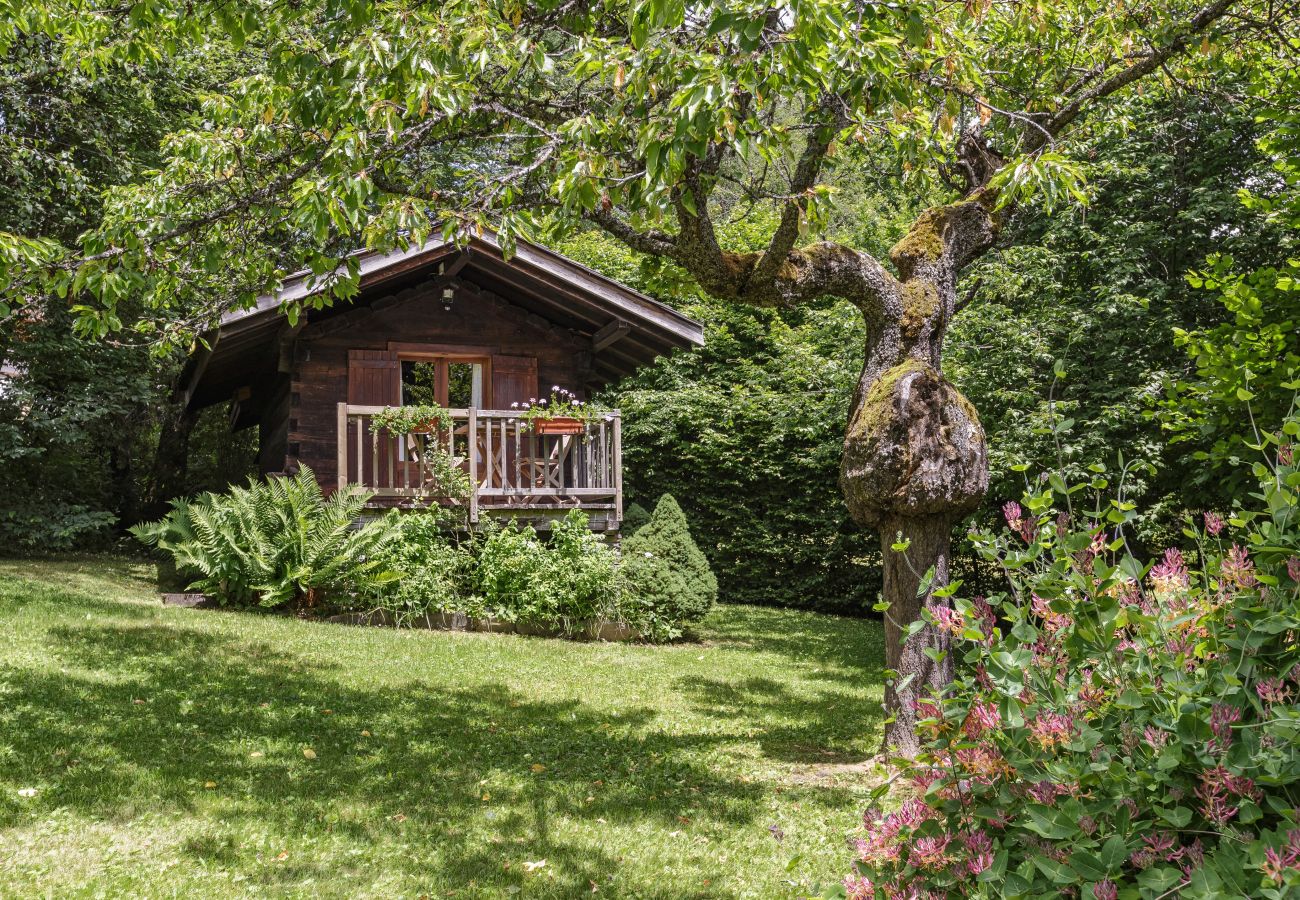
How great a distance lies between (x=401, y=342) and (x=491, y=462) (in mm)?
2908

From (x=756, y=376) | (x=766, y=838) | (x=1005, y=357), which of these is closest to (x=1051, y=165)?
(x=766, y=838)

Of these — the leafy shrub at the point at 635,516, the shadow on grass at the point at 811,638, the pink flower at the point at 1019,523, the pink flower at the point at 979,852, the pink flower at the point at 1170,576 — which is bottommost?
the shadow on grass at the point at 811,638

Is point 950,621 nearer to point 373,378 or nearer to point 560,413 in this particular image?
point 560,413

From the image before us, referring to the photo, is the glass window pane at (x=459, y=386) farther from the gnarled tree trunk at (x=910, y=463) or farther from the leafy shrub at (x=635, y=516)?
the gnarled tree trunk at (x=910, y=463)

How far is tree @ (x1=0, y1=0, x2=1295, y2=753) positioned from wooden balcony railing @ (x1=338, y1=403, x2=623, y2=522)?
15.4 feet

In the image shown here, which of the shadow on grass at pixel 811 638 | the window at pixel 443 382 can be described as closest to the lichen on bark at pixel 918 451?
the shadow on grass at pixel 811 638

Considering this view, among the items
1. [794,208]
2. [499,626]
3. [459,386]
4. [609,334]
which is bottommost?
[499,626]

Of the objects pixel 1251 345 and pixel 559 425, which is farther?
pixel 559 425

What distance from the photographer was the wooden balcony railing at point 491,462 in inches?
511

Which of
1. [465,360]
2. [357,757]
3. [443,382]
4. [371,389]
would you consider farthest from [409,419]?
[357,757]

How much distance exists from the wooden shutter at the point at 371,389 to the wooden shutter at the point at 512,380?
4.77 feet

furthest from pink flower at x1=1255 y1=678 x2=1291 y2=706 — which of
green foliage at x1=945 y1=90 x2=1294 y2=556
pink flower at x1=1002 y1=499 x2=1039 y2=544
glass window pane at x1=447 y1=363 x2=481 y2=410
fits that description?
glass window pane at x1=447 y1=363 x2=481 y2=410

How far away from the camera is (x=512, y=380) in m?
15.3

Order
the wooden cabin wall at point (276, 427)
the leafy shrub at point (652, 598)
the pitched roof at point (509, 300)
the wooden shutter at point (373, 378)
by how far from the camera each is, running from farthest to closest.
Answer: the wooden cabin wall at point (276, 427), the wooden shutter at point (373, 378), the pitched roof at point (509, 300), the leafy shrub at point (652, 598)
